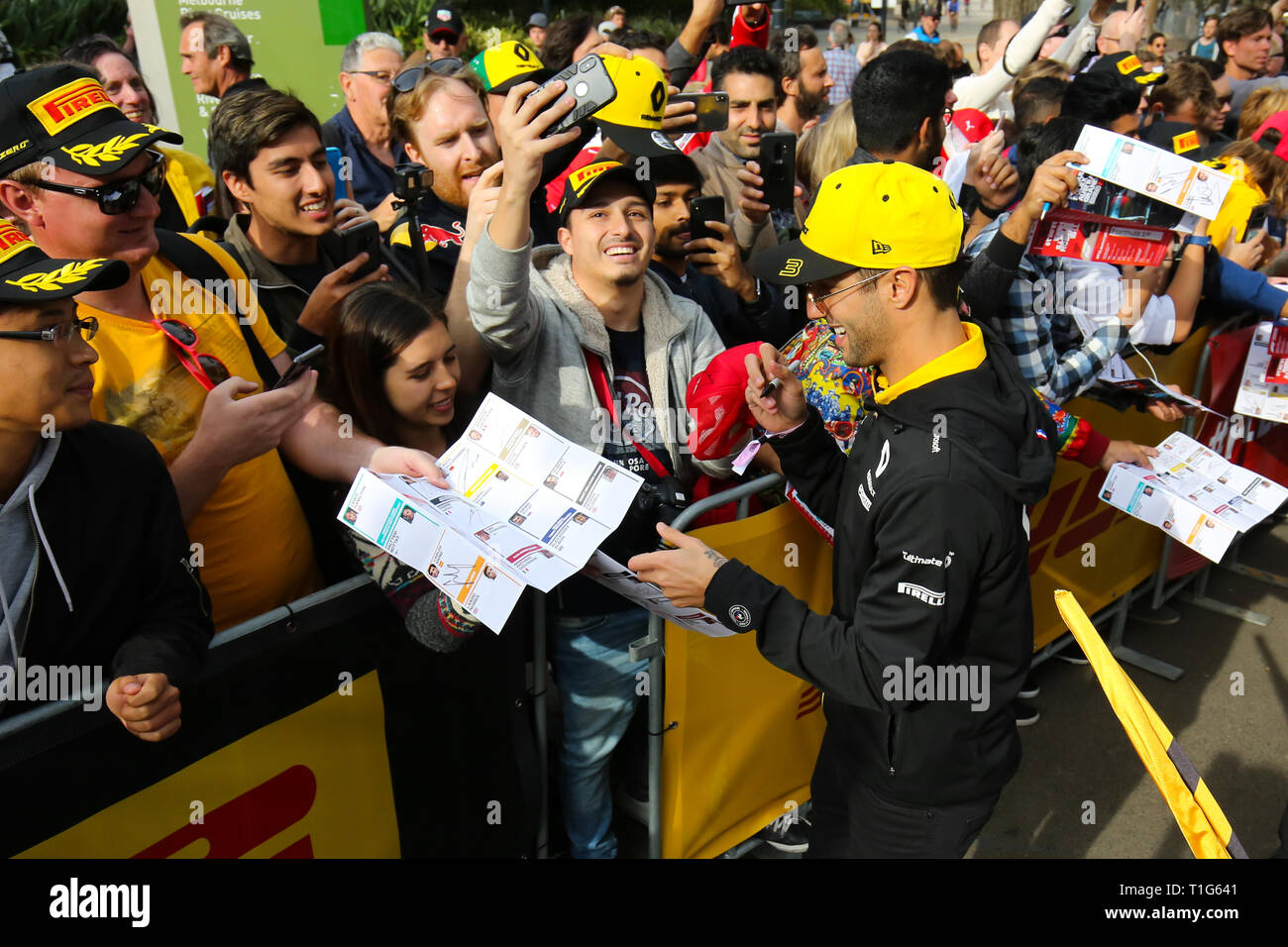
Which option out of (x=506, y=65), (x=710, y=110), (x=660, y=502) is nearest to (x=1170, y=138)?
(x=710, y=110)

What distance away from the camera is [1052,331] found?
14.3ft

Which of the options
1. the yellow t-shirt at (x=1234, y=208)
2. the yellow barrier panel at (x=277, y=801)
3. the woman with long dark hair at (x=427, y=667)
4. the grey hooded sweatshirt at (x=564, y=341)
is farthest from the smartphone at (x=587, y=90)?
the yellow t-shirt at (x=1234, y=208)

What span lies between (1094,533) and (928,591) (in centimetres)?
312

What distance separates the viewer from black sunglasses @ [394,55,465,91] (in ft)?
14.8

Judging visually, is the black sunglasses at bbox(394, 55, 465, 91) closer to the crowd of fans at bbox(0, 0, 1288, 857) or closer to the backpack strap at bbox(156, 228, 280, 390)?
the crowd of fans at bbox(0, 0, 1288, 857)

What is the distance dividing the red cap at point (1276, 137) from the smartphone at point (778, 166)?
4.45 m

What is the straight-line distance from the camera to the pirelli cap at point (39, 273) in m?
2.08

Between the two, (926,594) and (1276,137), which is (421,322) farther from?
(1276,137)

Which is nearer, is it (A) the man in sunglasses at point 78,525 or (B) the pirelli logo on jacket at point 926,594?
(A) the man in sunglasses at point 78,525

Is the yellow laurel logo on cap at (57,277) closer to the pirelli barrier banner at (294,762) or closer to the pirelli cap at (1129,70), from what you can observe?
the pirelli barrier banner at (294,762)
